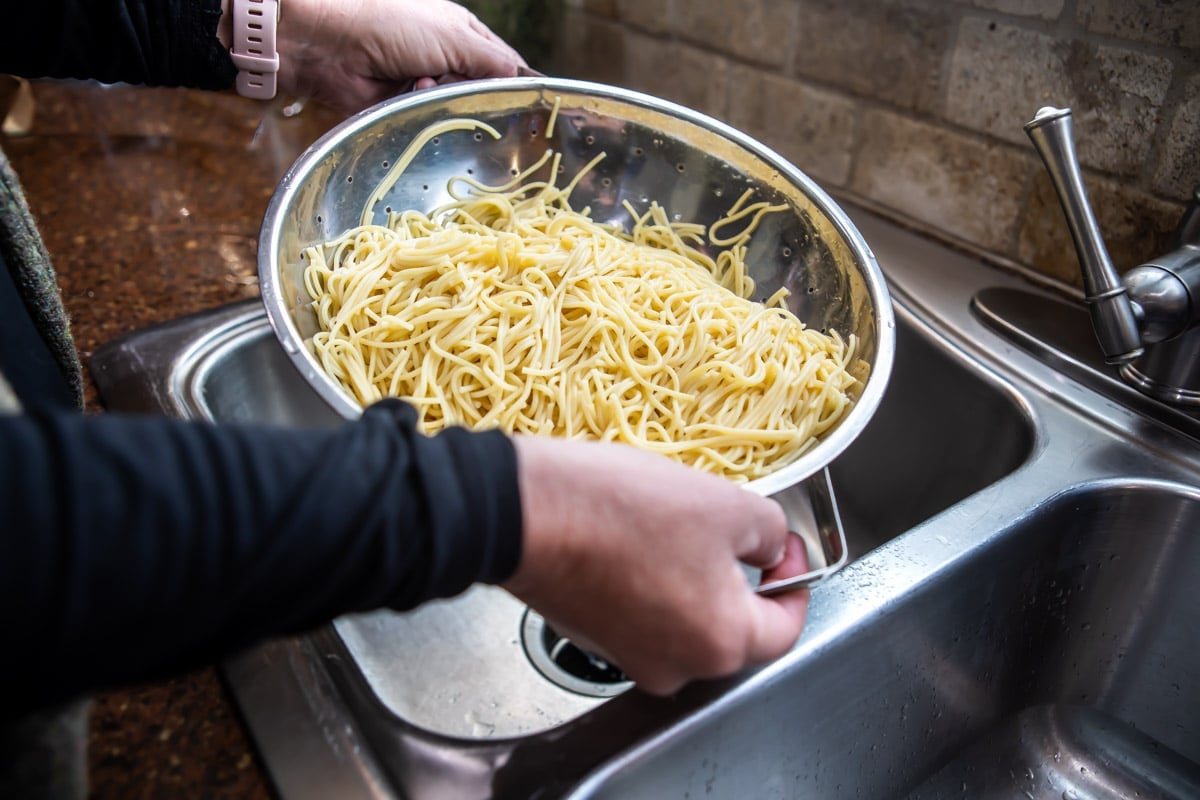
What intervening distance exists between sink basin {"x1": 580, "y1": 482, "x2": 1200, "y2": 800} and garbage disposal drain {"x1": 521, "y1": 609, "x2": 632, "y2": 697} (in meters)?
0.24

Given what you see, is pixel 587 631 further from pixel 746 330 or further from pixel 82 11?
pixel 82 11

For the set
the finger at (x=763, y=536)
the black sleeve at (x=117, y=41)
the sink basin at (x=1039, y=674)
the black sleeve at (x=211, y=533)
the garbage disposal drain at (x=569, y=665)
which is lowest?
the garbage disposal drain at (x=569, y=665)

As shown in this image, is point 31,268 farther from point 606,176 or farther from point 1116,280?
point 1116,280

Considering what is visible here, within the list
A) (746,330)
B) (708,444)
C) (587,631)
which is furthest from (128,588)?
(746,330)

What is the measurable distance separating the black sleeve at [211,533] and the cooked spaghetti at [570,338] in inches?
13.7

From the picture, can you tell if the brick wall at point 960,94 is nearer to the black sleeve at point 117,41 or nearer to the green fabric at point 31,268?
the black sleeve at point 117,41

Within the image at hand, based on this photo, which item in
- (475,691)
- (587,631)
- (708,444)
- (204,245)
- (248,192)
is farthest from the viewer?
(248,192)

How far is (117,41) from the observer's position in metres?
0.86

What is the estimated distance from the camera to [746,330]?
0.88 m

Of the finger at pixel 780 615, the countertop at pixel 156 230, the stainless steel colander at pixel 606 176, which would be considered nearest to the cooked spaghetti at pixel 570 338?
the stainless steel colander at pixel 606 176

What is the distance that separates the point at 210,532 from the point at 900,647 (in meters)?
0.61

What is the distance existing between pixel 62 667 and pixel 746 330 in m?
0.67

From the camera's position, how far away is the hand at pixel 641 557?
1.55 ft

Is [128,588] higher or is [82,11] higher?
[82,11]
